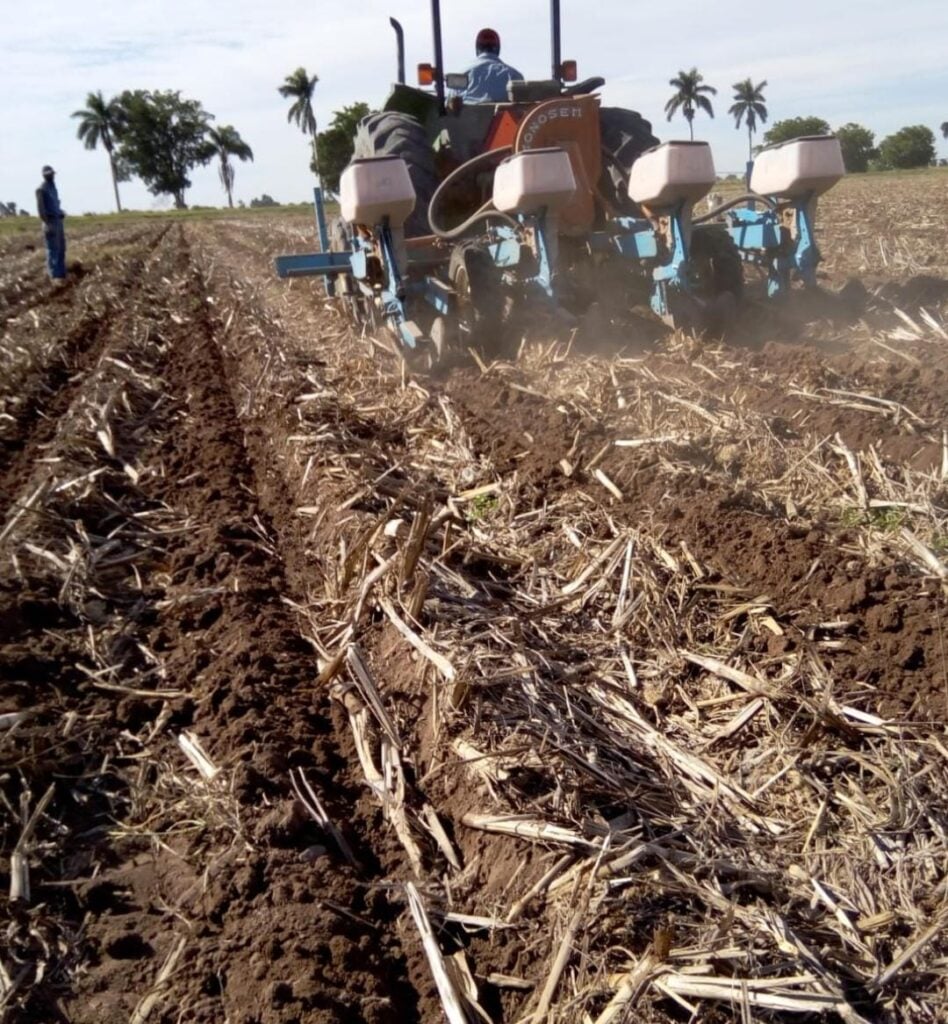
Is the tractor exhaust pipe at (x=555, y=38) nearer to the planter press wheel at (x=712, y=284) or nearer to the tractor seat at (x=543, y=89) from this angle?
the tractor seat at (x=543, y=89)

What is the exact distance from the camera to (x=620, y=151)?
8.46 metres

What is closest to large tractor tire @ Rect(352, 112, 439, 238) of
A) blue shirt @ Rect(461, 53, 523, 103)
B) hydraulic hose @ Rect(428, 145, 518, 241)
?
hydraulic hose @ Rect(428, 145, 518, 241)

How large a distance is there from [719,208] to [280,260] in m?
3.96

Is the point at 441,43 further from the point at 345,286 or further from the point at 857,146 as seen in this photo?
the point at 857,146

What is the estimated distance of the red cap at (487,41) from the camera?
8.85 meters

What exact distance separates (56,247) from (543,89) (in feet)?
36.9

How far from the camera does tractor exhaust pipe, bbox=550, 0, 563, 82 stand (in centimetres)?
833

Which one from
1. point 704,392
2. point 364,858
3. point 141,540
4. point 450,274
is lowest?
point 364,858

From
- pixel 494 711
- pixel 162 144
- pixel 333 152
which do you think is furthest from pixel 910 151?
pixel 494 711

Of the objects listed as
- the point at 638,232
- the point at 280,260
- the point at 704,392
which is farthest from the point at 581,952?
the point at 280,260

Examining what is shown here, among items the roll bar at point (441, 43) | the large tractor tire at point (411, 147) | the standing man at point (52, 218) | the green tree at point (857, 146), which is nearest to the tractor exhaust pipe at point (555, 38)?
the roll bar at point (441, 43)

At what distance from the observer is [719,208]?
7730mm

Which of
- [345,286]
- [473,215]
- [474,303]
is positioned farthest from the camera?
[345,286]

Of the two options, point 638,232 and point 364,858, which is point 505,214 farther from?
point 364,858
